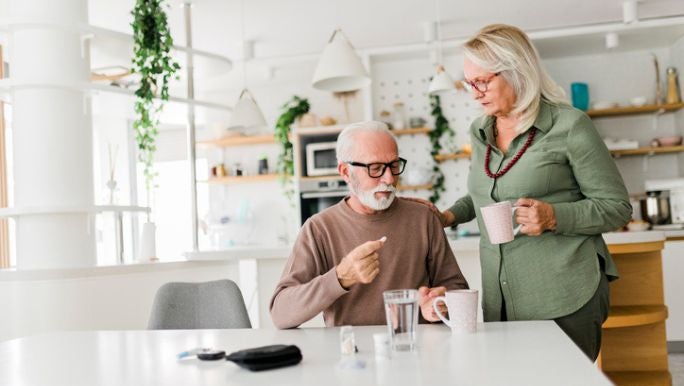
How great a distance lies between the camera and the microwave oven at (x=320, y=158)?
6.29 m

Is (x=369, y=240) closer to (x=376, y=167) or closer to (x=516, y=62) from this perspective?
(x=376, y=167)

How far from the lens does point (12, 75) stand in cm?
325

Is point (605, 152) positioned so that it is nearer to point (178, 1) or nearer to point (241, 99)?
point (241, 99)

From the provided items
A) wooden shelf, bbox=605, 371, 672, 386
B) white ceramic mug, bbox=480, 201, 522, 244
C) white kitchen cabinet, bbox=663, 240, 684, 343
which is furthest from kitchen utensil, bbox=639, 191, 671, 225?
white ceramic mug, bbox=480, 201, 522, 244

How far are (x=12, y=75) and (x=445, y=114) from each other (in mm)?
3924

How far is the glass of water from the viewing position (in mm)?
1366

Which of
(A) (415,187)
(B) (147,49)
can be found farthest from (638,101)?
(B) (147,49)

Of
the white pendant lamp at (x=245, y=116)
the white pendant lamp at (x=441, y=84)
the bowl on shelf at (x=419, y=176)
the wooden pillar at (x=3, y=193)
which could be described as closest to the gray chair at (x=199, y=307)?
the white pendant lamp at (x=245, y=116)

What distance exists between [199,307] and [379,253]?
76 centimetres

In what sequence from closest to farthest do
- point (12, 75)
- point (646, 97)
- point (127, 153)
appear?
point (12, 75) < point (646, 97) < point (127, 153)

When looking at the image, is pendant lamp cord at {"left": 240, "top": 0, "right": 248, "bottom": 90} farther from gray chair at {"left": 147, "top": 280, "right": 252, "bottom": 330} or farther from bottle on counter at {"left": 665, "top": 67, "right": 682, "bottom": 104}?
bottle on counter at {"left": 665, "top": 67, "right": 682, "bottom": 104}

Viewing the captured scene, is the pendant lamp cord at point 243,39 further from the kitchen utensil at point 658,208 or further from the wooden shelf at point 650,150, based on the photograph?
the kitchen utensil at point 658,208

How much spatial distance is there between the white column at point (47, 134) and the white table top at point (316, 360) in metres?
1.53

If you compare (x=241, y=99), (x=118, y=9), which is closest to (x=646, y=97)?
(x=241, y=99)
